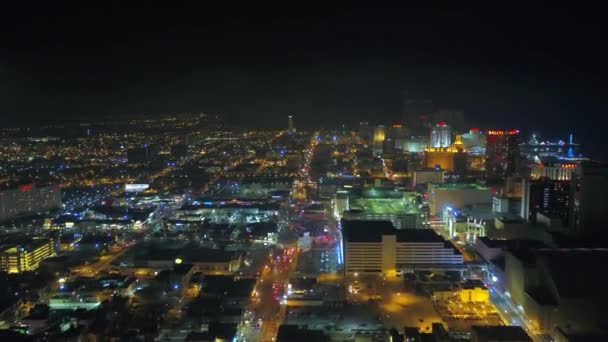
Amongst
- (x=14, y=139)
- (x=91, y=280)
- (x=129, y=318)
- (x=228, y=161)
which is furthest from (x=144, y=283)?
(x=14, y=139)

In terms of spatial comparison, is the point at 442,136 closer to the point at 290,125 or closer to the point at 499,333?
the point at 290,125

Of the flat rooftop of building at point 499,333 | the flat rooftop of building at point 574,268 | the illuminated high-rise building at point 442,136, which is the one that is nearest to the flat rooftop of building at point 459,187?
the flat rooftop of building at point 574,268

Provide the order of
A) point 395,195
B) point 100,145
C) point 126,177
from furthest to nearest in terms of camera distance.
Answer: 1. point 100,145
2. point 126,177
3. point 395,195

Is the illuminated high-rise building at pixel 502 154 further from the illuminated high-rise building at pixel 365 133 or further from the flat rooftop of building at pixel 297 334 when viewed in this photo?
the flat rooftop of building at pixel 297 334

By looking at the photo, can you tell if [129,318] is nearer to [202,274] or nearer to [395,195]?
[202,274]

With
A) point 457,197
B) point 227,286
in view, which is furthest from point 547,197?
point 227,286
